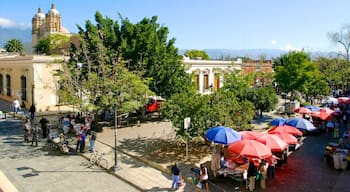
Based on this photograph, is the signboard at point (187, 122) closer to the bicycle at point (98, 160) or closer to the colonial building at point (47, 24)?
the bicycle at point (98, 160)

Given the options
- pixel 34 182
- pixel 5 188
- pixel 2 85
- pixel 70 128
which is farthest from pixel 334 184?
pixel 2 85

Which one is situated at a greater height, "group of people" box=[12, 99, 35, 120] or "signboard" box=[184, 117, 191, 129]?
"signboard" box=[184, 117, 191, 129]

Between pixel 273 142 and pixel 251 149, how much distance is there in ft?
5.87

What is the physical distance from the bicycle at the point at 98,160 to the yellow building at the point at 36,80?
35.5ft

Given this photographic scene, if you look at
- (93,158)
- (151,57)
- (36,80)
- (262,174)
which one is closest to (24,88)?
(36,80)

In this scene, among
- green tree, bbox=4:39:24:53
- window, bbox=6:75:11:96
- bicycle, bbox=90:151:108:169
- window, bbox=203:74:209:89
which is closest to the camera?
bicycle, bbox=90:151:108:169

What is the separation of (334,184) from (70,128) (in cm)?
1515

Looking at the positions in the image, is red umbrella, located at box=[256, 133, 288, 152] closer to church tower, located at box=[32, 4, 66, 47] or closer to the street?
the street

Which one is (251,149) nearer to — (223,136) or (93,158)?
(223,136)

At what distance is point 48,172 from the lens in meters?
13.2

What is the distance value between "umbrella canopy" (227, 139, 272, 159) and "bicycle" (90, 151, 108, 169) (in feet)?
18.7

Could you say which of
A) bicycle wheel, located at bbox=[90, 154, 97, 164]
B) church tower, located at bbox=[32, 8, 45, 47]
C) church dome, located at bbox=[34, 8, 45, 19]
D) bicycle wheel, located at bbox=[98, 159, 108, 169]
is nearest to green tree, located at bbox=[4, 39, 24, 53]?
church tower, located at bbox=[32, 8, 45, 47]

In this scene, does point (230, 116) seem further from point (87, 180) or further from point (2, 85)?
point (2, 85)

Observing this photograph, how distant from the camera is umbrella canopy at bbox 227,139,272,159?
38.3 feet
